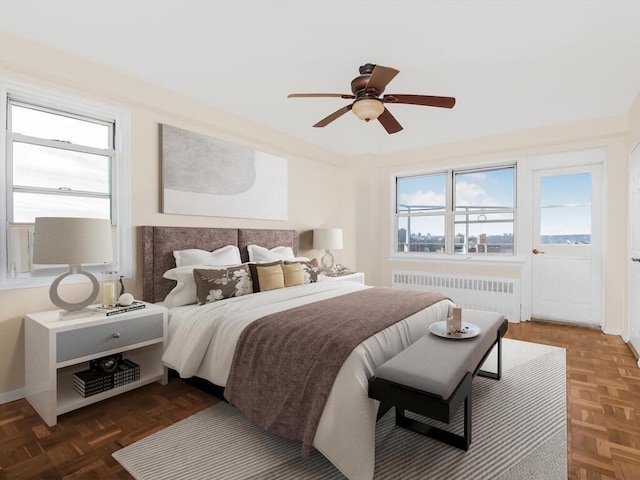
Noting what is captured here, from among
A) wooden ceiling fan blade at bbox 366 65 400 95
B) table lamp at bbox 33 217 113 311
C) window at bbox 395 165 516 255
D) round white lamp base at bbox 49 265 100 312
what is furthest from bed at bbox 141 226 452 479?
window at bbox 395 165 516 255

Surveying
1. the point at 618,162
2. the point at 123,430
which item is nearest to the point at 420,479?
the point at 123,430

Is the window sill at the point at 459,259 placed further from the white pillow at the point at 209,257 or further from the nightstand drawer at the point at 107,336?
the nightstand drawer at the point at 107,336

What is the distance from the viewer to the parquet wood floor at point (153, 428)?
173 centimetres

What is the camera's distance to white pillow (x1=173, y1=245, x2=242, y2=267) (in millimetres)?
3158

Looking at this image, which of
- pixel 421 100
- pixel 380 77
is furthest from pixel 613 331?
pixel 380 77

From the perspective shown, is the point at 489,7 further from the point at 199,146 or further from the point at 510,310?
the point at 510,310

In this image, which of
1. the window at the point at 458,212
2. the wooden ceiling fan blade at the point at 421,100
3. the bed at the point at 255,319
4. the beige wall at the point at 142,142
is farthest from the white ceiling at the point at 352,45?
the window at the point at 458,212

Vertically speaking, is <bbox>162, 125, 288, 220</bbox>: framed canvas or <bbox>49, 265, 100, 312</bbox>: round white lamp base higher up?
<bbox>162, 125, 288, 220</bbox>: framed canvas

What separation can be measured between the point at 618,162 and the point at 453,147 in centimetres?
189

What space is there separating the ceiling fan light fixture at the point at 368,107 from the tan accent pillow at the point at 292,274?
5.43 feet

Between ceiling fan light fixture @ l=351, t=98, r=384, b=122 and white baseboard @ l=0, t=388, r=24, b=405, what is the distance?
10.3ft

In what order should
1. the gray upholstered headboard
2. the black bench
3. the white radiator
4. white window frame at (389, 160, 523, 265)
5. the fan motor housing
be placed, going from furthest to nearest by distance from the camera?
white window frame at (389, 160, 523, 265) → the white radiator → the gray upholstered headboard → the fan motor housing → the black bench

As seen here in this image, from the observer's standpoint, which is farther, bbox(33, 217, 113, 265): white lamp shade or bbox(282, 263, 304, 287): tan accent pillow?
bbox(282, 263, 304, 287): tan accent pillow

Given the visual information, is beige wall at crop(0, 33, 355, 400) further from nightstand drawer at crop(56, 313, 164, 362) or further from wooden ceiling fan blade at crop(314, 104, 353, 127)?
wooden ceiling fan blade at crop(314, 104, 353, 127)
